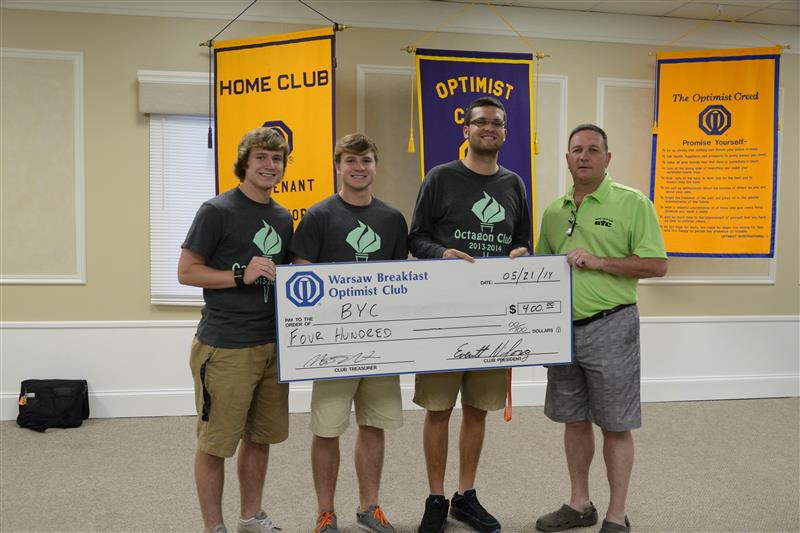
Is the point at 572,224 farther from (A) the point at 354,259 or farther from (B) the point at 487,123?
(A) the point at 354,259

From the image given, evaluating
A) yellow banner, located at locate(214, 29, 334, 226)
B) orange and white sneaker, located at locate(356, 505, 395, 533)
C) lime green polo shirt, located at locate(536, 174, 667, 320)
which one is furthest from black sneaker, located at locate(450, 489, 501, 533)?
yellow banner, located at locate(214, 29, 334, 226)

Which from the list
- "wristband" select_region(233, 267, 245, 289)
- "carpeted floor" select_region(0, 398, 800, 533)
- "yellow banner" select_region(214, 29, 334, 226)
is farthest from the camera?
"yellow banner" select_region(214, 29, 334, 226)

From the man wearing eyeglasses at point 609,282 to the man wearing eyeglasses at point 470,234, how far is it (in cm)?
23

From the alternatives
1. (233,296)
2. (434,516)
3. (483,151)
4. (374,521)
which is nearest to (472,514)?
(434,516)

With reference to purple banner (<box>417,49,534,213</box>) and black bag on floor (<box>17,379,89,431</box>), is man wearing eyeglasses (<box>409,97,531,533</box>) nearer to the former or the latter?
purple banner (<box>417,49,534,213</box>)

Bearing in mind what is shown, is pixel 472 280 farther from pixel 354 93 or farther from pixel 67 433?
pixel 67 433

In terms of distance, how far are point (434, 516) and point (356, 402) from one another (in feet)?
1.83

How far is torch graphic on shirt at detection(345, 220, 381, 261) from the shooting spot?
2334mm

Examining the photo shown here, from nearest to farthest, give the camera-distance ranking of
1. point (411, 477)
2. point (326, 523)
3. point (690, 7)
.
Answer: point (326, 523) < point (411, 477) < point (690, 7)

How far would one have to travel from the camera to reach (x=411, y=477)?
3191 millimetres

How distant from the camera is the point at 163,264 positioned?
14.1ft

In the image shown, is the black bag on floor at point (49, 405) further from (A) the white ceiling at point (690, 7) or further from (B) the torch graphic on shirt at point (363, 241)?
(A) the white ceiling at point (690, 7)

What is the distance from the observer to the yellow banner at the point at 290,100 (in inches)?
152

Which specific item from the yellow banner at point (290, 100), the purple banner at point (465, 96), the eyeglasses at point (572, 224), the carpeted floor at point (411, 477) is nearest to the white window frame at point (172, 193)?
the yellow banner at point (290, 100)
